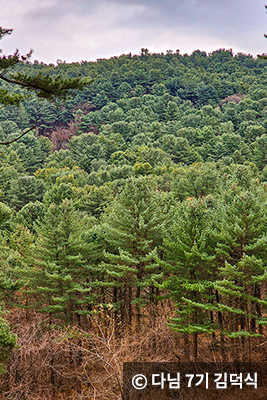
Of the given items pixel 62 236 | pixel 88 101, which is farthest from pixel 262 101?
pixel 62 236

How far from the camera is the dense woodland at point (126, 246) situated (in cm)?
1340

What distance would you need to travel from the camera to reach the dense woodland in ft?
44.0

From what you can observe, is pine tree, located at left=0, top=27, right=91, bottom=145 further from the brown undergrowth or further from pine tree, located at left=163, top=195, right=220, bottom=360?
pine tree, located at left=163, top=195, right=220, bottom=360

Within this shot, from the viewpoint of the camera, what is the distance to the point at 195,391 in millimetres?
15141

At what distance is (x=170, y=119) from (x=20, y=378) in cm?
8140

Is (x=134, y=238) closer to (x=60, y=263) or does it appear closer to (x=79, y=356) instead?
(x=60, y=263)

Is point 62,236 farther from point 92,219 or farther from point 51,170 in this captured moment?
point 51,170

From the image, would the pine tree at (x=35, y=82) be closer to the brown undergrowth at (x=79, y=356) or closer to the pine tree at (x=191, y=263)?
the brown undergrowth at (x=79, y=356)

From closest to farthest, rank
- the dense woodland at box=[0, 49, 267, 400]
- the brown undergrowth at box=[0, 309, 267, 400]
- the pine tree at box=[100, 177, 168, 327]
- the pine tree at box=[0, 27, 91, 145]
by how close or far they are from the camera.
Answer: the pine tree at box=[0, 27, 91, 145]
the brown undergrowth at box=[0, 309, 267, 400]
the dense woodland at box=[0, 49, 267, 400]
the pine tree at box=[100, 177, 168, 327]

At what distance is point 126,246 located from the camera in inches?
708
